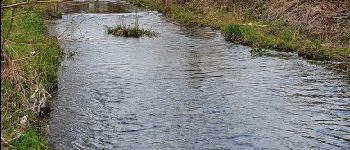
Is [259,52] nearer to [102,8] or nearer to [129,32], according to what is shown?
[129,32]

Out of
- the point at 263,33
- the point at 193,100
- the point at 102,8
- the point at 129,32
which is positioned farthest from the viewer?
the point at 102,8

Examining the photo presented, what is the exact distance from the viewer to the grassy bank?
7.02 m

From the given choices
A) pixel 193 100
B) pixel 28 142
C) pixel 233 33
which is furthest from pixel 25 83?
pixel 233 33

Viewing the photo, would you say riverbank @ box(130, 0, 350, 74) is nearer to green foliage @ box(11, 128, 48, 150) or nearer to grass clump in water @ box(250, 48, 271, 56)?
grass clump in water @ box(250, 48, 271, 56)

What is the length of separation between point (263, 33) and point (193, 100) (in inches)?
489

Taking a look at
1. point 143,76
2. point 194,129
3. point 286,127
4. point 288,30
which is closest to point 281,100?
point 286,127

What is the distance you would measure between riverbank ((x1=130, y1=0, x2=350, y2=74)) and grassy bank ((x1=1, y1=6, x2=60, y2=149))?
4.36 meters

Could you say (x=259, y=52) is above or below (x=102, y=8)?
below

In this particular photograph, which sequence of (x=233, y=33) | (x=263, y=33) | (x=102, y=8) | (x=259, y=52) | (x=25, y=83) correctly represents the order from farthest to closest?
(x=102, y=8) < (x=263, y=33) < (x=233, y=33) < (x=259, y=52) < (x=25, y=83)

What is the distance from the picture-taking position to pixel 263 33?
27.8 m

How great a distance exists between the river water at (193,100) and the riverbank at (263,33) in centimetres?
99

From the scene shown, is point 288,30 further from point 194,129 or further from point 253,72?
point 194,129

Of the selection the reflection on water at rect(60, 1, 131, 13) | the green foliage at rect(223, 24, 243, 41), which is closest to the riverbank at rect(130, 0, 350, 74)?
the green foliage at rect(223, 24, 243, 41)

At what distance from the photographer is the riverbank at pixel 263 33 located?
23233 mm
